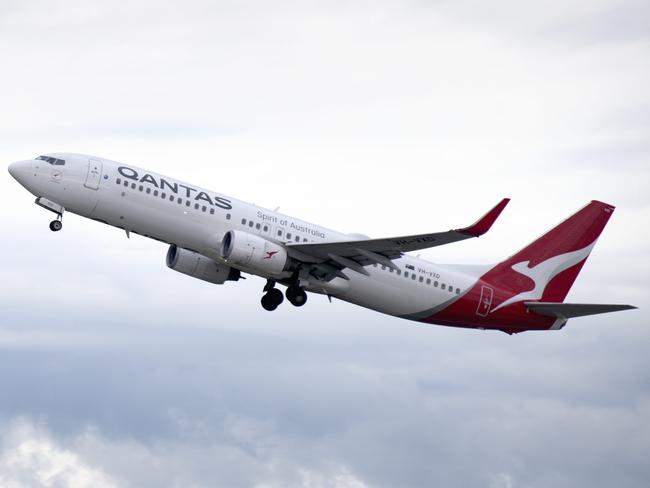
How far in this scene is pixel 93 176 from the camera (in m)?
50.3

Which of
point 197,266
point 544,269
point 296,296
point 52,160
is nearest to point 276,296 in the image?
point 296,296

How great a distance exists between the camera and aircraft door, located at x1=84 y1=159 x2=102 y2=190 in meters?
50.1

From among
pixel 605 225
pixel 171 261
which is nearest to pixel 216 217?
pixel 171 261

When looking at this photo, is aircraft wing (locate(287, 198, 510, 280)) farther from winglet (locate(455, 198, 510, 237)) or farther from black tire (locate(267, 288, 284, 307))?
black tire (locate(267, 288, 284, 307))

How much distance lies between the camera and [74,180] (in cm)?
5012

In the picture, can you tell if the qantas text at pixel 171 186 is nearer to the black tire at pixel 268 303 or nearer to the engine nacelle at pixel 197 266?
the engine nacelle at pixel 197 266

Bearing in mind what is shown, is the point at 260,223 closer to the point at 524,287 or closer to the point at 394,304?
the point at 394,304

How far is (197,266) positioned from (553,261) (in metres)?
19.2

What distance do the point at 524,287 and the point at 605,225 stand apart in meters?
6.27

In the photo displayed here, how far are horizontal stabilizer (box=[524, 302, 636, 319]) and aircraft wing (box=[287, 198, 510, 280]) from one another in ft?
33.1

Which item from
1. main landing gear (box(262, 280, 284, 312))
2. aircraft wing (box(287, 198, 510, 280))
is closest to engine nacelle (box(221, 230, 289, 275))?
aircraft wing (box(287, 198, 510, 280))

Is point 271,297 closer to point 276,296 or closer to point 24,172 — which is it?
point 276,296

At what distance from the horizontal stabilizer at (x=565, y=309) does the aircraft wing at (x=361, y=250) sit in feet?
33.1

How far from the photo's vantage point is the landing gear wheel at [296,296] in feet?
177
